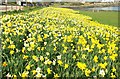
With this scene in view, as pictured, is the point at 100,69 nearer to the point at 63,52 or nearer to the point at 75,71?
the point at 75,71

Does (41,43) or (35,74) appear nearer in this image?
(35,74)

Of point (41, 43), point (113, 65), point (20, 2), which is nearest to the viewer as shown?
point (113, 65)

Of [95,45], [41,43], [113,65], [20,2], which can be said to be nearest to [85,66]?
[113,65]

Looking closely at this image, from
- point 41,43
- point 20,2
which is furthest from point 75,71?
point 20,2

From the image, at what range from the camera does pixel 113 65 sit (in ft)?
13.3

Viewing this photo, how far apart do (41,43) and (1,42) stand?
2.28 ft

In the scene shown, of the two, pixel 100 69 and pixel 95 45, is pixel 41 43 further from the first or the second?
pixel 100 69

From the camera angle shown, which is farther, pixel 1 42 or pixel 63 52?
pixel 1 42

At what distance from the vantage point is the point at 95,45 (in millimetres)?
4934

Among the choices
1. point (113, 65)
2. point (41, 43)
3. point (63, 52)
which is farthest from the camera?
point (41, 43)

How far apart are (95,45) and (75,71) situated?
1194 millimetres

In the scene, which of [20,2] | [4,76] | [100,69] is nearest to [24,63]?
[4,76]

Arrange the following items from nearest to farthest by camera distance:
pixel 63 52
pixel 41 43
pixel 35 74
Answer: pixel 35 74 → pixel 63 52 → pixel 41 43

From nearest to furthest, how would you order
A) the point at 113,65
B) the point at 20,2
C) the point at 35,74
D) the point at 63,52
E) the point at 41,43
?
the point at 35,74
the point at 113,65
the point at 63,52
the point at 41,43
the point at 20,2
